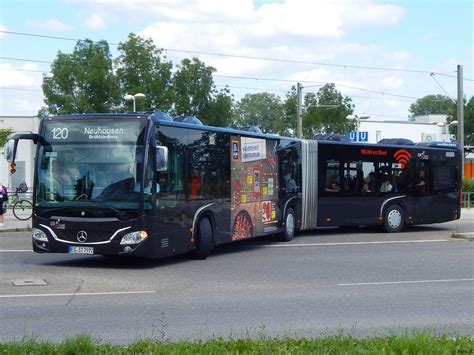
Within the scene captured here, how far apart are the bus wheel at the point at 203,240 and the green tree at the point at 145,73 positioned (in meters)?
30.2

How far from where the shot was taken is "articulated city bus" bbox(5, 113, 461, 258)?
14.4m

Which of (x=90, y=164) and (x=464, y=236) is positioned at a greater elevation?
(x=90, y=164)

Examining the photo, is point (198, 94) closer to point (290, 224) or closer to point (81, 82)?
point (81, 82)

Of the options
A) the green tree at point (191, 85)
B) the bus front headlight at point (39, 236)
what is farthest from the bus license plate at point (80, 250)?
the green tree at point (191, 85)

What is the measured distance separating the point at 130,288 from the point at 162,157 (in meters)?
2.92

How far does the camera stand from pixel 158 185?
14.8 meters

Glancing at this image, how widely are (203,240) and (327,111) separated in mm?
39711

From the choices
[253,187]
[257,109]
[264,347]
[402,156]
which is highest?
[257,109]

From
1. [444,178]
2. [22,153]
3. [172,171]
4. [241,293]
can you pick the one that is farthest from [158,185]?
[22,153]

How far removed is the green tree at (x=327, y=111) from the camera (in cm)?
5484

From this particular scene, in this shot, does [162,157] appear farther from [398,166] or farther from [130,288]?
[398,166]

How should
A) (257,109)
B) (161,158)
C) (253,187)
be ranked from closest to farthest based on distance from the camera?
1. (161,158)
2. (253,187)
3. (257,109)

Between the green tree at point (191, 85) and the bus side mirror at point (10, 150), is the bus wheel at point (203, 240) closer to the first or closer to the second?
the bus side mirror at point (10, 150)

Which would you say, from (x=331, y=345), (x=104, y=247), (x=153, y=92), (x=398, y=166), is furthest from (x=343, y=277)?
(x=153, y=92)
